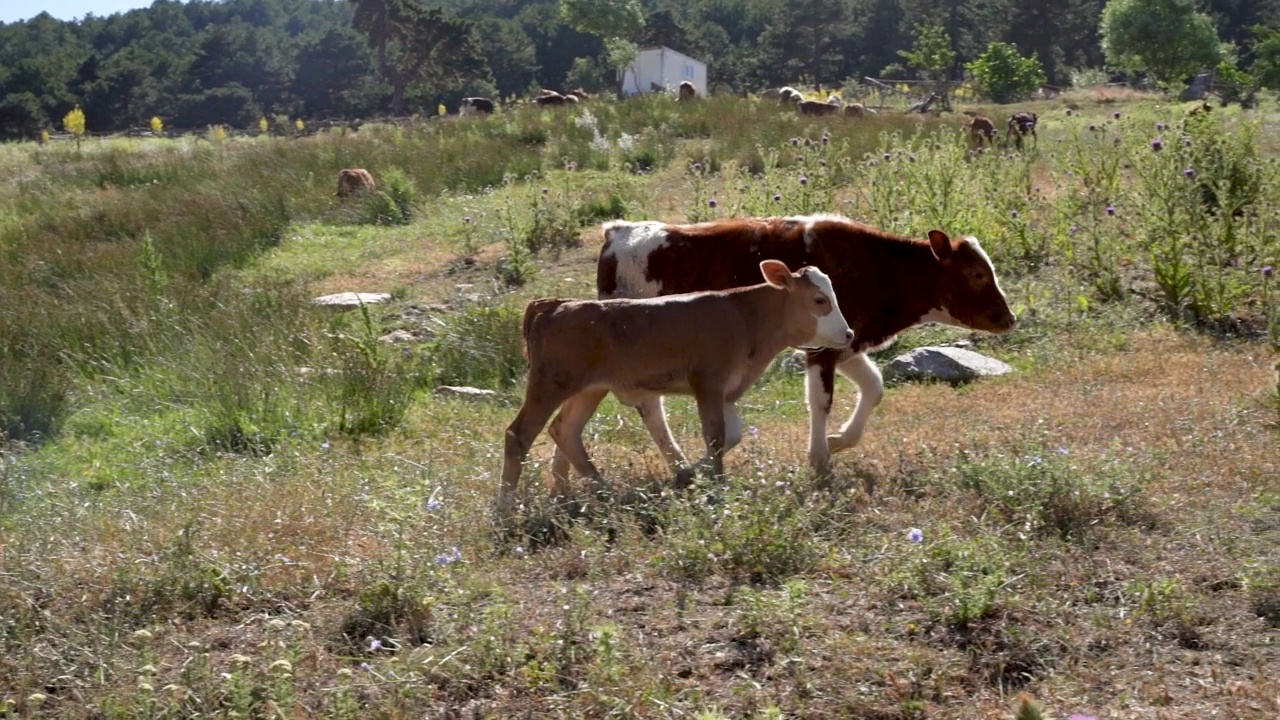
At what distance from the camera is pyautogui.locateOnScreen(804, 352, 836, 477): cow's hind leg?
8.20m

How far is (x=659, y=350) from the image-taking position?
7457 millimetres

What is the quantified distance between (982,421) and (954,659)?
4.14 metres

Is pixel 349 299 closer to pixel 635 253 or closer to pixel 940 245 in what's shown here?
pixel 635 253

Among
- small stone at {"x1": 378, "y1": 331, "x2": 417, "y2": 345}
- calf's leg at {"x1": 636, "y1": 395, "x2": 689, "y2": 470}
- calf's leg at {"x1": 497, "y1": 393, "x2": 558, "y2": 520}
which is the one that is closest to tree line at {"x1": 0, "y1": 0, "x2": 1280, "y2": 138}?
small stone at {"x1": 378, "y1": 331, "x2": 417, "y2": 345}

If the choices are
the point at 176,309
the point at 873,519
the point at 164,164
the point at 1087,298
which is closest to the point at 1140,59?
the point at 164,164

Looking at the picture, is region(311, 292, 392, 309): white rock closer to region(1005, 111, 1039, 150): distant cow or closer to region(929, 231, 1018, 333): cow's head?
region(929, 231, 1018, 333): cow's head

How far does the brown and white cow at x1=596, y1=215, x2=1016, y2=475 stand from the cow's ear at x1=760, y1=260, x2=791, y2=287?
92 centimetres

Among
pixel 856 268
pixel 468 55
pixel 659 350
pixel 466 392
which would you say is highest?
pixel 468 55

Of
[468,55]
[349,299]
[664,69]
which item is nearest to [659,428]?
[349,299]

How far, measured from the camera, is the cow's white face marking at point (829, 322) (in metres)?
7.88

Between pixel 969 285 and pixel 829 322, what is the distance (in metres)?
1.37

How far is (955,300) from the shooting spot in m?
8.84

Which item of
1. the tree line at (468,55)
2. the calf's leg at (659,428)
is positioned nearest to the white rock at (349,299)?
the calf's leg at (659,428)

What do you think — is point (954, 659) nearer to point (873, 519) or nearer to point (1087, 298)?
point (873, 519)
